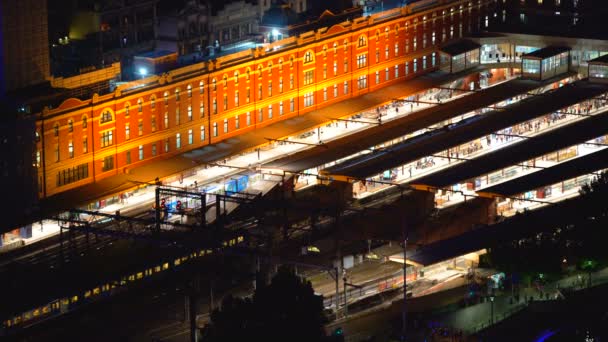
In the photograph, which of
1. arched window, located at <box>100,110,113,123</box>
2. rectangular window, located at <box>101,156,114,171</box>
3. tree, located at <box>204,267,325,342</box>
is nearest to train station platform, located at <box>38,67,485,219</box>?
rectangular window, located at <box>101,156,114,171</box>

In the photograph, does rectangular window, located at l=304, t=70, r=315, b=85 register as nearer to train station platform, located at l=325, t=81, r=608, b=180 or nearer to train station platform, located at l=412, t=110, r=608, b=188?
train station platform, located at l=325, t=81, r=608, b=180

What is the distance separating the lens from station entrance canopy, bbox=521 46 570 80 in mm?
177500

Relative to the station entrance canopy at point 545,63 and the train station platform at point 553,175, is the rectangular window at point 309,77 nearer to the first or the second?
the station entrance canopy at point 545,63

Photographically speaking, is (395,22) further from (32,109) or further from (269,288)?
(269,288)

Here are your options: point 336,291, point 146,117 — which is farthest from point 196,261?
point 146,117

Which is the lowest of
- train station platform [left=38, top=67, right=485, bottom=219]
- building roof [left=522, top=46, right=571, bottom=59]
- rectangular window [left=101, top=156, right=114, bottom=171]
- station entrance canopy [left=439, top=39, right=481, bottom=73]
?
train station platform [left=38, top=67, right=485, bottom=219]

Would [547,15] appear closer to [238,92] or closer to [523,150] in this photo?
[523,150]

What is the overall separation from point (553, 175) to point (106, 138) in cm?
3300

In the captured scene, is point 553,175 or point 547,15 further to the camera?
point 547,15

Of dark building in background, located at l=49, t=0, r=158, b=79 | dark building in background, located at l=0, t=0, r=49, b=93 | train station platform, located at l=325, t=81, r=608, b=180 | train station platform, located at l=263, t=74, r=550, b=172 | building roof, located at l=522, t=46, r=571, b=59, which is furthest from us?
dark building in background, located at l=49, t=0, r=158, b=79

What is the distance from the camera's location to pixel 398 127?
16162 cm

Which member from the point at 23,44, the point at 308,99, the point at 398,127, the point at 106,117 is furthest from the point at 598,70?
the point at 23,44

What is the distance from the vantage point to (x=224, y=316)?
113438mm

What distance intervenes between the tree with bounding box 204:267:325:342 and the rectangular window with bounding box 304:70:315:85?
54.7 meters
